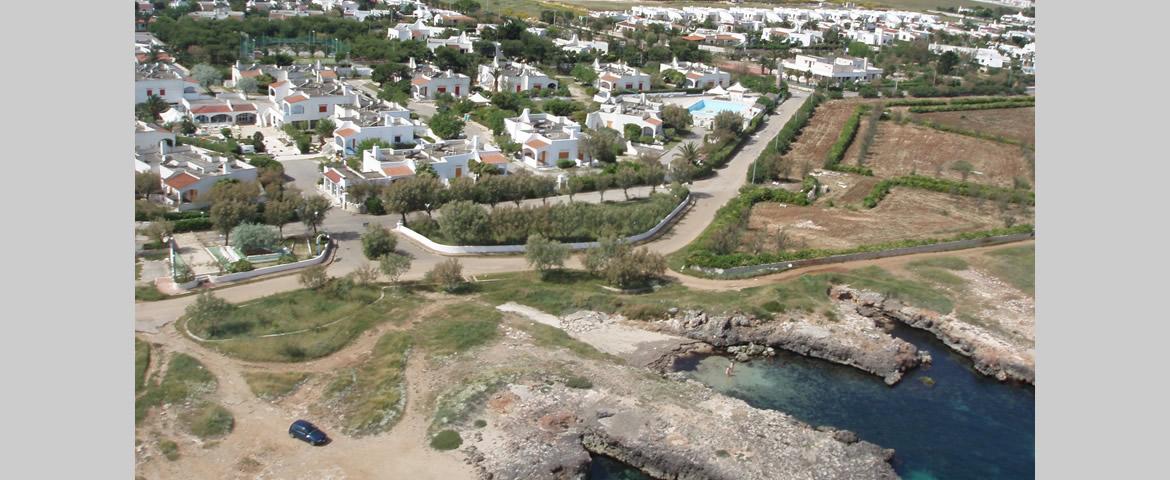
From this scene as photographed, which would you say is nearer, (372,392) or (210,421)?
(210,421)

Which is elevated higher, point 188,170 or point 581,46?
point 581,46

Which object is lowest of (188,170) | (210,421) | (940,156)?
(210,421)

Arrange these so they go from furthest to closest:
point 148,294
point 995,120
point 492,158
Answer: point 995,120, point 492,158, point 148,294

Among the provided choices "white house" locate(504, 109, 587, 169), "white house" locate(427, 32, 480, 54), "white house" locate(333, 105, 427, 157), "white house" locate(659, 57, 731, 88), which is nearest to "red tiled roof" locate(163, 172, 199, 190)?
"white house" locate(333, 105, 427, 157)

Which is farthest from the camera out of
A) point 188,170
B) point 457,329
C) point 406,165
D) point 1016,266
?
point 406,165

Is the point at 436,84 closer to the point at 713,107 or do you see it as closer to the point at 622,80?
the point at 622,80

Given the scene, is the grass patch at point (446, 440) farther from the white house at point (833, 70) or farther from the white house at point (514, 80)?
the white house at point (833, 70)

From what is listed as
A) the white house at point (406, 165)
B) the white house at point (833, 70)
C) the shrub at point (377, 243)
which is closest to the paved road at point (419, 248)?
the shrub at point (377, 243)

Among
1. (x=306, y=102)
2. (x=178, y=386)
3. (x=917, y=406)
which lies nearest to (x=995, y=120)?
(x=917, y=406)
